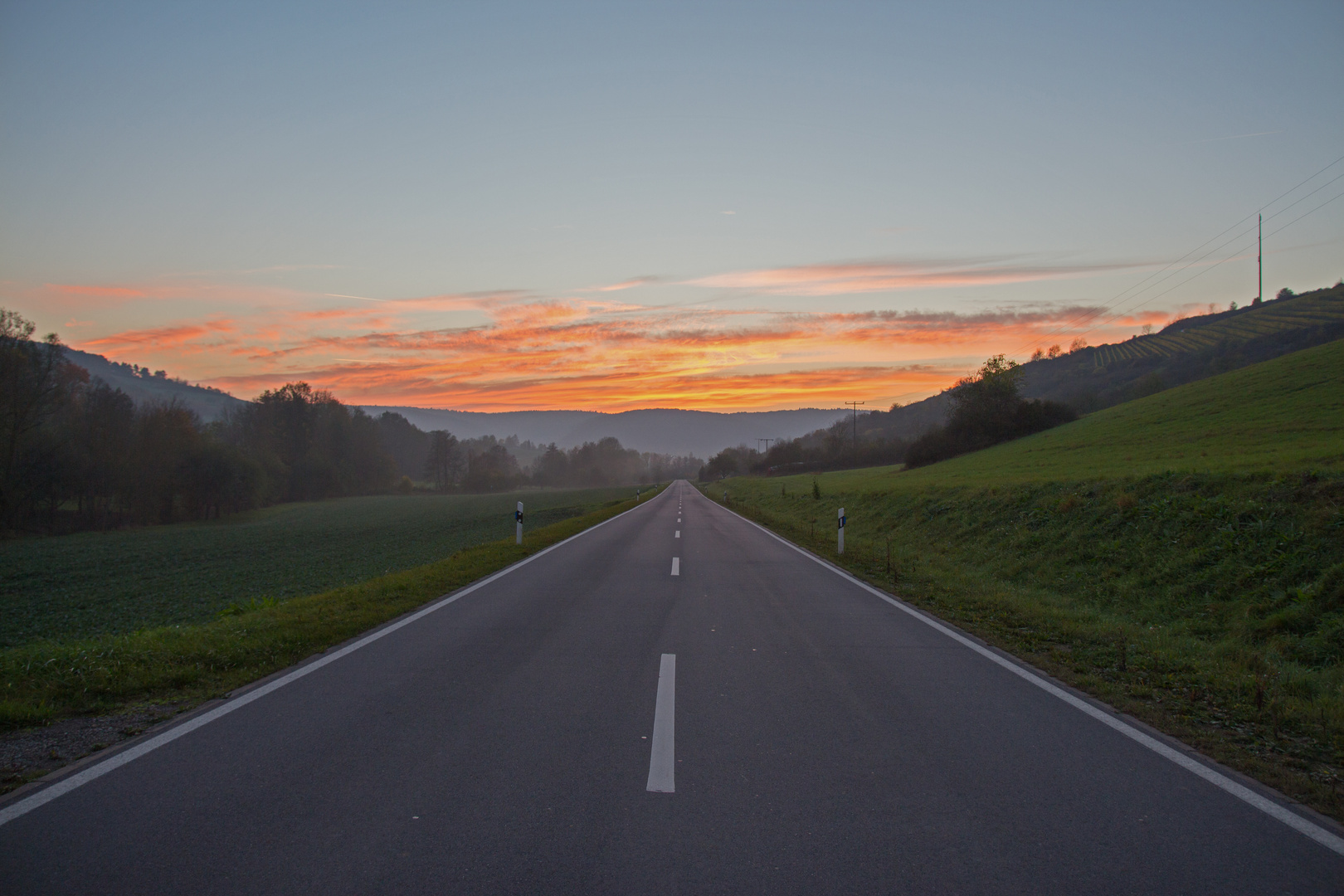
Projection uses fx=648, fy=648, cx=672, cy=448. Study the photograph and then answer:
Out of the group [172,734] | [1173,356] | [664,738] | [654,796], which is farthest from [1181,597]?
[1173,356]

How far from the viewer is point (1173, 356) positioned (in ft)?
242

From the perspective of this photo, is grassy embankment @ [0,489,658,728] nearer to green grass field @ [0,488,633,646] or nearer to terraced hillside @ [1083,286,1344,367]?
green grass field @ [0,488,633,646]

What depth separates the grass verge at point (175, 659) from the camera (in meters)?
4.90

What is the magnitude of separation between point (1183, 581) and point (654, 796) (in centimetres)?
963

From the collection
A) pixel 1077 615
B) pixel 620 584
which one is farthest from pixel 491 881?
pixel 1077 615

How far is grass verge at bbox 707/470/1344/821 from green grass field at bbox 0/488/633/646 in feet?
37.1

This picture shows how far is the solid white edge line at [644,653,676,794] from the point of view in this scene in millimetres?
3631

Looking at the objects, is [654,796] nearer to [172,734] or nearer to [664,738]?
[664,738]

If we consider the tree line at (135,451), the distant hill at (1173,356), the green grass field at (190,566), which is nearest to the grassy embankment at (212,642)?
the green grass field at (190,566)

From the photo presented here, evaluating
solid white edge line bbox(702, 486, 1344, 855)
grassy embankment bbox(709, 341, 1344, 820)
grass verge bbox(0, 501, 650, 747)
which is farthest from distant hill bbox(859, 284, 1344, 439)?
grass verge bbox(0, 501, 650, 747)

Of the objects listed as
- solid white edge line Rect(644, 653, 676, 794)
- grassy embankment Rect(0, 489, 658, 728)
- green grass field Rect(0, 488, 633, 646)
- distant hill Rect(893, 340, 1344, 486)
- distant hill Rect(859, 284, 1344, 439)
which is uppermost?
distant hill Rect(859, 284, 1344, 439)

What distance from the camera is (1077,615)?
345 inches

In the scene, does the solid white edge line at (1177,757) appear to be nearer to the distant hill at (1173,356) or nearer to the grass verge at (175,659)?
the grass verge at (175,659)

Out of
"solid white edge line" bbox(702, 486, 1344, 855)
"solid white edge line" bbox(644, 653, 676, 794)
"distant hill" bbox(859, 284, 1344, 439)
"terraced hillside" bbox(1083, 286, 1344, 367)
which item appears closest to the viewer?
"solid white edge line" bbox(702, 486, 1344, 855)
